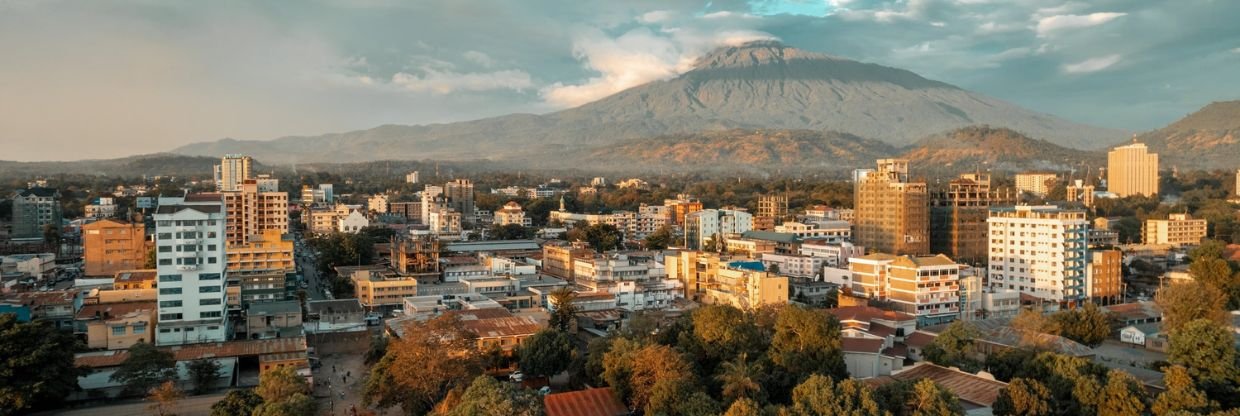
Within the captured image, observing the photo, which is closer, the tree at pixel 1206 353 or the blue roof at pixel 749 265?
the tree at pixel 1206 353

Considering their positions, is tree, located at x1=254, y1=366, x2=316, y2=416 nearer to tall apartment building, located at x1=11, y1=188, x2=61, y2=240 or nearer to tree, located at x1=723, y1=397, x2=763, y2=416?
tree, located at x1=723, y1=397, x2=763, y2=416

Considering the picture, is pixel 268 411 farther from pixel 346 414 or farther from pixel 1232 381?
pixel 1232 381

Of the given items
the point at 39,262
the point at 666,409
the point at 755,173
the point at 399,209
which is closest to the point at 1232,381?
the point at 666,409

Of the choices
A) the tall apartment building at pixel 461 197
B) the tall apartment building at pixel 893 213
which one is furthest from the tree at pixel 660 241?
the tall apartment building at pixel 461 197

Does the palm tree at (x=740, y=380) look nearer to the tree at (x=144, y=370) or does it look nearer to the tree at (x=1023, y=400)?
the tree at (x=1023, y=400)

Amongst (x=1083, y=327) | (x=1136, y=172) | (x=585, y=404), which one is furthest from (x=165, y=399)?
(x=1136, y=172)

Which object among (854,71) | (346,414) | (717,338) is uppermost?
(854,71)
